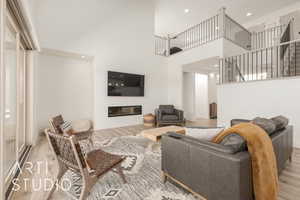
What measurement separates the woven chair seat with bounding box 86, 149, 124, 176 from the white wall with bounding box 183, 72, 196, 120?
5.59 meters

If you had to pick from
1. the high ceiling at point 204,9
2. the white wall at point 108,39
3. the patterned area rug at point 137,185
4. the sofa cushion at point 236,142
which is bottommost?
the patterned area rug at point 137,185

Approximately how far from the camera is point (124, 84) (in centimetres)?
524

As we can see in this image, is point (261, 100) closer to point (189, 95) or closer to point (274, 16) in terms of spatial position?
point (189, 95)

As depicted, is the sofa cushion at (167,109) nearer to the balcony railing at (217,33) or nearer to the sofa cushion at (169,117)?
the sofa cushion at (169,117)

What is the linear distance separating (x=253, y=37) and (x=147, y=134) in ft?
23.0

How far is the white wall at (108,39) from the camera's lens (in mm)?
3857

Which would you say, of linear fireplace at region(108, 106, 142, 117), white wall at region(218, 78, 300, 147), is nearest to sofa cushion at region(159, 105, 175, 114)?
linear fireplace at region(108, 106, 142, 117)

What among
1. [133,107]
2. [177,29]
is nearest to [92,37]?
[133,107]

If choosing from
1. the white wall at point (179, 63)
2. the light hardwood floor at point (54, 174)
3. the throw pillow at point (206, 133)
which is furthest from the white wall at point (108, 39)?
the throw pillow at point (206, 133)

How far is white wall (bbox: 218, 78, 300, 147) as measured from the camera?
3.25 m

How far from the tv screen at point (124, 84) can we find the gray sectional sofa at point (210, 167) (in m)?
3.56

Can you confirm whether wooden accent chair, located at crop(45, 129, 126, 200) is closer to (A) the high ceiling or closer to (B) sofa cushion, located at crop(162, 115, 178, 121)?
(B) sofa cushion, located at crop(162, 115, 178, 121)

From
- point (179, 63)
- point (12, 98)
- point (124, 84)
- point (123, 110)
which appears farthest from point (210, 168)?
point (179, 63)

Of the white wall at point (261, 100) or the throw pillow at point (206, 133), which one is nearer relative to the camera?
the throw pillow at point (206, 133)
